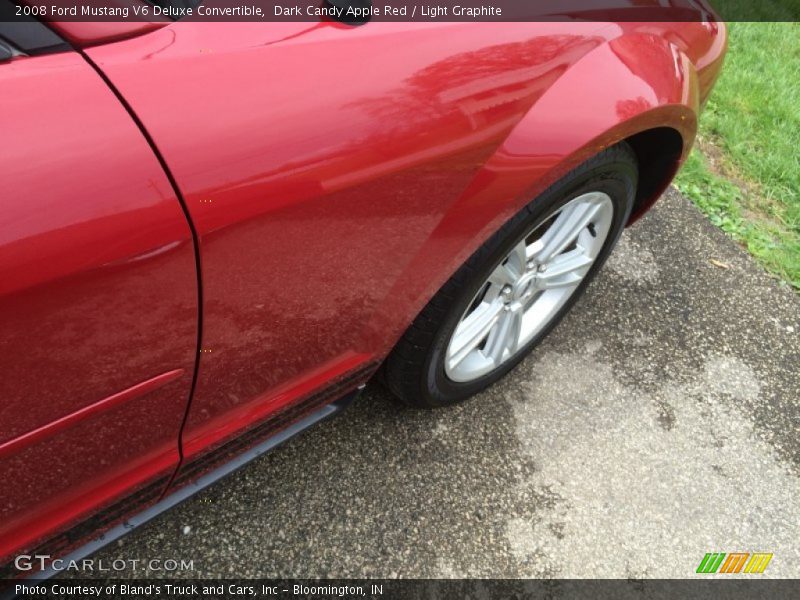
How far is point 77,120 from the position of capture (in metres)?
0.86

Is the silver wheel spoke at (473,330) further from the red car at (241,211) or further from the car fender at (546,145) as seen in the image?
the car fender at (546,145)

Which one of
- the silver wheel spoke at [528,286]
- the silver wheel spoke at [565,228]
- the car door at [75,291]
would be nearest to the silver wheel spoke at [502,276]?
the silver wheel spoke at [528,286]

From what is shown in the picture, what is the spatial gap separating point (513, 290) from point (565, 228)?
224 millimetres

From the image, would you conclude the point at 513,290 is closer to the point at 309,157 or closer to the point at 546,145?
the point at 546,145

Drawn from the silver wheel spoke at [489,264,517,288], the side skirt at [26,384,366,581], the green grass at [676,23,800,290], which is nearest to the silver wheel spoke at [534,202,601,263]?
the silver wheel spoke at [489,264,517,288]

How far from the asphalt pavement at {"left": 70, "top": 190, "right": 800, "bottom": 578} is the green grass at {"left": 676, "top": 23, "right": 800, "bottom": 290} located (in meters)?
0.67

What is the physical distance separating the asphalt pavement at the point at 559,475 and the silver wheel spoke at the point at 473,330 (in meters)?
0.27

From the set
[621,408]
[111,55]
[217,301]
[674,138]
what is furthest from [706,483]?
[111,55]

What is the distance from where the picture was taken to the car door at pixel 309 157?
0.96 m

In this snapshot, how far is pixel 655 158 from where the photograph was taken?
2021mm

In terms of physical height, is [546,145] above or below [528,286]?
above

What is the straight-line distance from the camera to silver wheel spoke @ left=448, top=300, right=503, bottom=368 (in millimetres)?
1876

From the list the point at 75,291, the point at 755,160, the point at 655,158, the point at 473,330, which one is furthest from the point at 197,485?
the point at 755,160

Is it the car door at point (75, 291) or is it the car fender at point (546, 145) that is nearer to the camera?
the car door at point (75, 291)
